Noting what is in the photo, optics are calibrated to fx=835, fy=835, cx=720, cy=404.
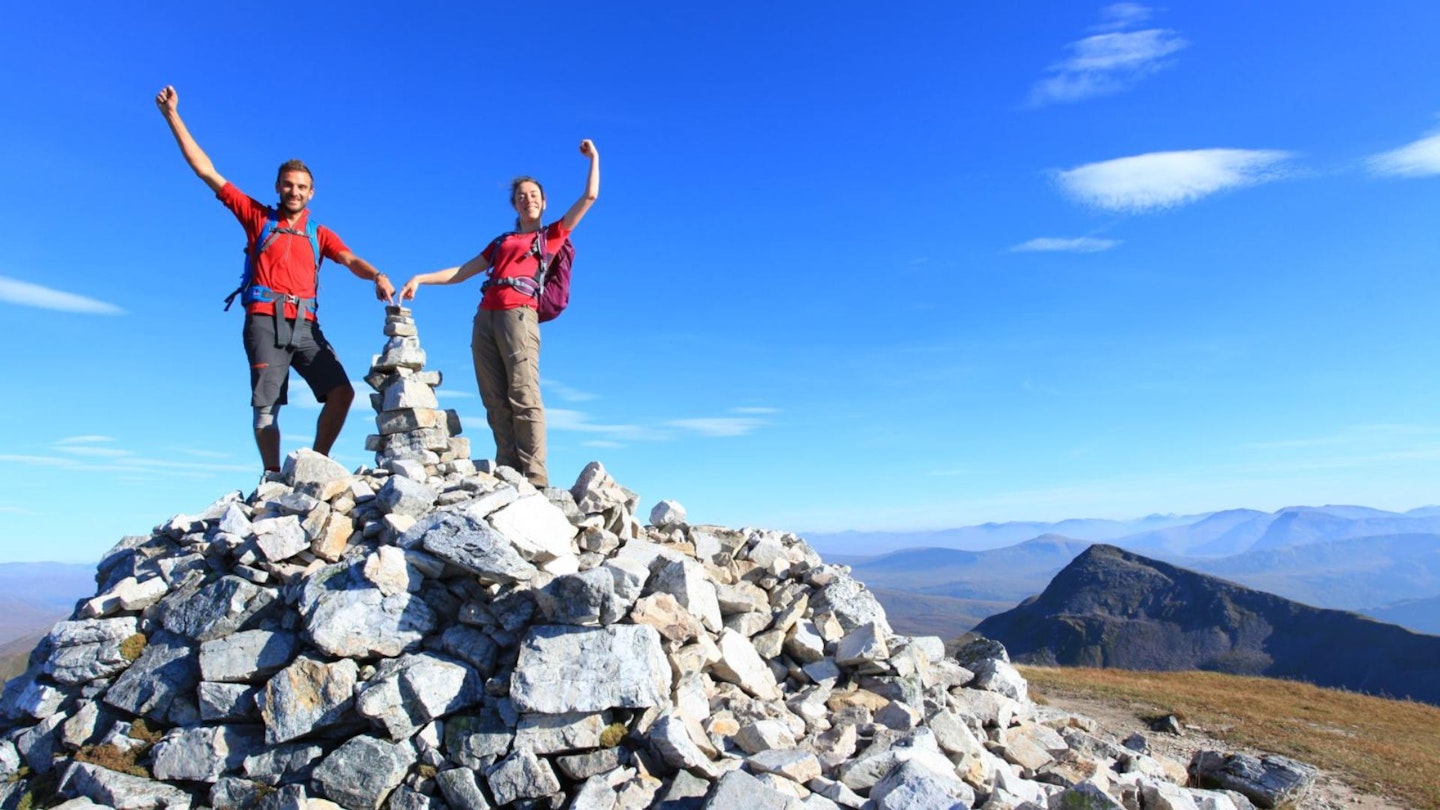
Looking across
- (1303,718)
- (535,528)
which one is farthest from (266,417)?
(1303,718)

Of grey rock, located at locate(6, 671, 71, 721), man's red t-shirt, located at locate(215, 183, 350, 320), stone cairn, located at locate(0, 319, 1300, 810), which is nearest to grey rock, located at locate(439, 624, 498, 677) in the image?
stone cairn, located at locate(0, 319, 1300, 810)

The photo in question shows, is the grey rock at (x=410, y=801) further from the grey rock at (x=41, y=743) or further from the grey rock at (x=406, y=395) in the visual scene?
the grey rock at (x=406, y=395)

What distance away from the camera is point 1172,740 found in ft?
49.6

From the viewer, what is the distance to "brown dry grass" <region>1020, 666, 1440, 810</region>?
46.4 feet

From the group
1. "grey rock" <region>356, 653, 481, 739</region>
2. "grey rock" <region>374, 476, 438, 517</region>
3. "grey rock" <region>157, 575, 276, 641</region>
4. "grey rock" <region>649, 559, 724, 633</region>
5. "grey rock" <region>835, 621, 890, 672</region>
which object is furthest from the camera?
"grey rock" <region>835, 621, 890, 672</region>

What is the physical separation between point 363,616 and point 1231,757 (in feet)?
41.1

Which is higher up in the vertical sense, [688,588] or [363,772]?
[688,588]

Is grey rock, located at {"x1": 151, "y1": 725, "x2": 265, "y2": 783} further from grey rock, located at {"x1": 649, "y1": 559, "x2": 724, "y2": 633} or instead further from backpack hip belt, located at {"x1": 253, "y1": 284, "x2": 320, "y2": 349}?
backpack hip belt, located at {"x1": 253, "y1": 284, "x2": 320, "y2": 349}

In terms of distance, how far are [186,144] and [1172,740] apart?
18.1m

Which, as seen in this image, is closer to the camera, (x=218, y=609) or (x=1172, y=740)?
(x=218, y=609)

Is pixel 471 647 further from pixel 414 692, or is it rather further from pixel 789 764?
pixel 789 764

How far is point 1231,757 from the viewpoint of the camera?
12.7m

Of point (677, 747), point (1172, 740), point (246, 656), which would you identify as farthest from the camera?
point (1172, 740)

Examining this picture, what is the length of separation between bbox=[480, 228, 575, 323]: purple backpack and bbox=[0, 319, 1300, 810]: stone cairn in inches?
106
